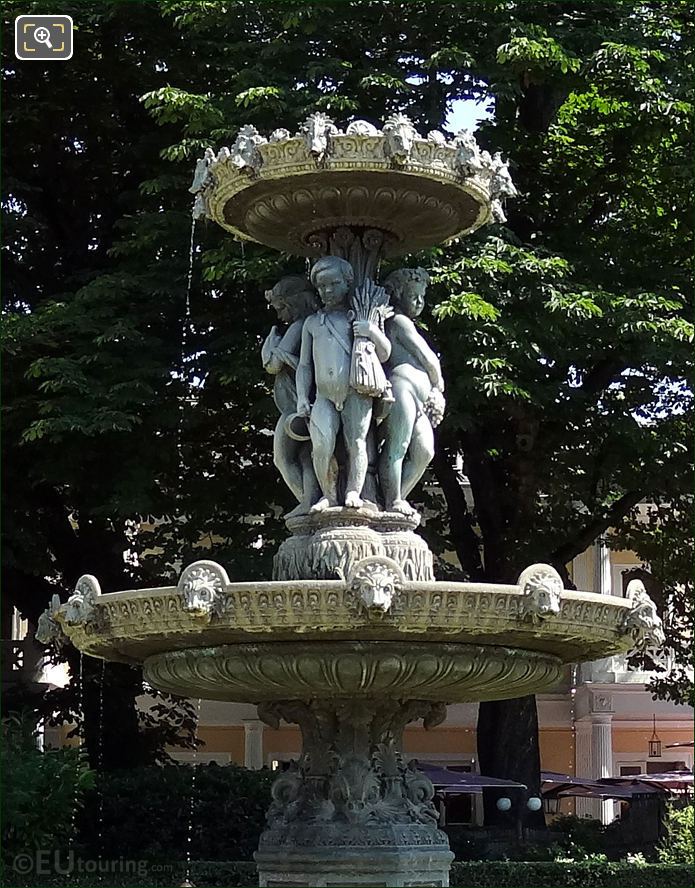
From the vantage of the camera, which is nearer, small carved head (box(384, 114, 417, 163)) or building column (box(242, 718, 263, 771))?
small carved head (box(384, 114, 417, 163))

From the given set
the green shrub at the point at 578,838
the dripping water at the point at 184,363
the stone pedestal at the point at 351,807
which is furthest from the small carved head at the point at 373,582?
the green shrub at the point at 578,838

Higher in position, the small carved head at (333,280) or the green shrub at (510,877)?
the small carved head at (333,280)

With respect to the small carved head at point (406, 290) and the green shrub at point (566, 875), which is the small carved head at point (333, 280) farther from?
the green shrub at point (566, 875)

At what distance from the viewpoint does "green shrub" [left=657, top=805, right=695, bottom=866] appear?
59.4ft

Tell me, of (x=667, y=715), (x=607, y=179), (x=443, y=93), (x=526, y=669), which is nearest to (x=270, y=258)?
(x=443, y=93)

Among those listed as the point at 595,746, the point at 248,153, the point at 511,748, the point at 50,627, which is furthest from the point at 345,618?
the point at 595,746

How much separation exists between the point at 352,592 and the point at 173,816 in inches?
403

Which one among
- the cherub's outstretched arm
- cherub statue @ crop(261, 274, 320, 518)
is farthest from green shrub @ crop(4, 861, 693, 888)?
the cherub's outstretched arm

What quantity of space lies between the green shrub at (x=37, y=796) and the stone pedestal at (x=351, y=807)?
5173mm

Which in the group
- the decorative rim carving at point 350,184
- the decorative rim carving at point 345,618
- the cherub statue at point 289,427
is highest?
the decorative rim carving at point 350,184

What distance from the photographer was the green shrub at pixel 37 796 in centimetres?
1366

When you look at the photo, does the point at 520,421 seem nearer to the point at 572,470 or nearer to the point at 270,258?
the point at 572,470

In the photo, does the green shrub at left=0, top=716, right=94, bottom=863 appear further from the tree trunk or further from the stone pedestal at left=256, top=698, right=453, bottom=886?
the tree trunk

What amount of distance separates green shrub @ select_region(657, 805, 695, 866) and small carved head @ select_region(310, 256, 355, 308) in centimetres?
998
